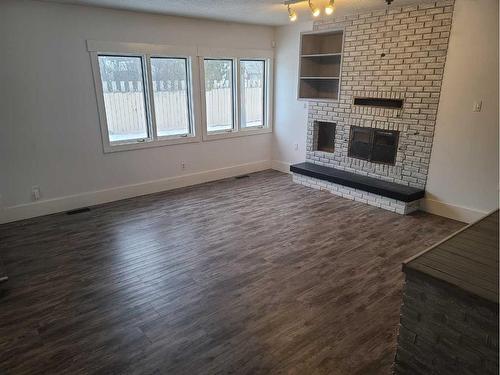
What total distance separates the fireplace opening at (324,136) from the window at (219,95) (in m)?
1.53

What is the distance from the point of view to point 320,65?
229 inches

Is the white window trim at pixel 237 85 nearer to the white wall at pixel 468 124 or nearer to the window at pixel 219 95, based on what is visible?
the window at pixel 219 95

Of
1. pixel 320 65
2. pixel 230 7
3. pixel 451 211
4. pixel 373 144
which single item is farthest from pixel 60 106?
pixel 451 211

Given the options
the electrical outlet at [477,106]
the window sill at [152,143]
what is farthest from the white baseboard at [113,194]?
the electrical outlet at [477,106]

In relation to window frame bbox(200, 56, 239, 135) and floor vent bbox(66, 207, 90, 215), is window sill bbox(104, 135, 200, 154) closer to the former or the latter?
window frame bbox(200, 56, 239, 135)

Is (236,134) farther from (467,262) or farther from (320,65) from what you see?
(467,262)

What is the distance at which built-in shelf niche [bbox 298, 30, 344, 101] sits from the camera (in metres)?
5.50

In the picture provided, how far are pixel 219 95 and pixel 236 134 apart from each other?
742 mm

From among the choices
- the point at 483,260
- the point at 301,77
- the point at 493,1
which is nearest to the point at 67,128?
the point at 301,77

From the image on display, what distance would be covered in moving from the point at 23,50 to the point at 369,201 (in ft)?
15.6

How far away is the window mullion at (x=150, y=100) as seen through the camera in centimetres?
498

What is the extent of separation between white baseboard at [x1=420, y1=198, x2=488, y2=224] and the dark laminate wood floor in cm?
14

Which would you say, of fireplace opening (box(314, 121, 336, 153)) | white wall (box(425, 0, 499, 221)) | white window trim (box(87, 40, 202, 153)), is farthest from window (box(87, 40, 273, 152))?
white wall (box(425, 0, 499, 221))

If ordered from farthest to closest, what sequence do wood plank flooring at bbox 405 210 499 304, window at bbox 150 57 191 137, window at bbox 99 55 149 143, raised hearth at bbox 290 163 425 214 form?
window at bbox 150 57 191 137
window at bbox 99 55 149 143
raised hearth at bbox 290 163 425 214
wood plank flooring at bbox 405 210 499 304
